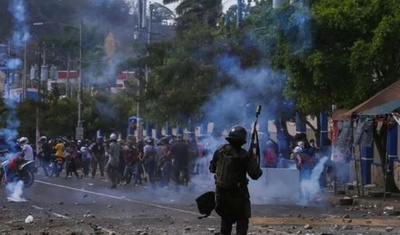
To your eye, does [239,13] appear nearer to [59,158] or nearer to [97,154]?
[97,154]

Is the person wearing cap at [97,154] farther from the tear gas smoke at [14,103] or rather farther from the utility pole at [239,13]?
the utility pole at [239,13]

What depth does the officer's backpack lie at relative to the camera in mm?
11758

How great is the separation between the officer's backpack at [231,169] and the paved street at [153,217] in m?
4.52

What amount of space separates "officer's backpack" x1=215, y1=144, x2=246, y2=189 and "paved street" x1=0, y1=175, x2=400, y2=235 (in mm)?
4518

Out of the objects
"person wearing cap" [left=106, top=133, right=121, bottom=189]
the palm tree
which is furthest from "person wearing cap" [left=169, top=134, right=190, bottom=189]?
the palm tree

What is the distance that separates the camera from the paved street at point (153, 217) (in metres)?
16.8

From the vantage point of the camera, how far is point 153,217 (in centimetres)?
1941

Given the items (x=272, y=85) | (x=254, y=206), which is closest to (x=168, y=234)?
A: (x=254, y=206)

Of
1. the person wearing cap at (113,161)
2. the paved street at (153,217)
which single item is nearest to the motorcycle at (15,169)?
the paved street at (153,217)

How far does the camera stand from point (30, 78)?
6838 cm

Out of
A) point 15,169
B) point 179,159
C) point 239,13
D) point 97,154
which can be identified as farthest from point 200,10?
point 15,169

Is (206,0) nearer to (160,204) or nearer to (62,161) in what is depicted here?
(62,161)

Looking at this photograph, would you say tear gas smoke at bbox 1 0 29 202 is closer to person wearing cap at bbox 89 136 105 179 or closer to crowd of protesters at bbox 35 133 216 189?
crowd of protesters at bbox 35 133 216 189

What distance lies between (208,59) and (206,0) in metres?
26.3
